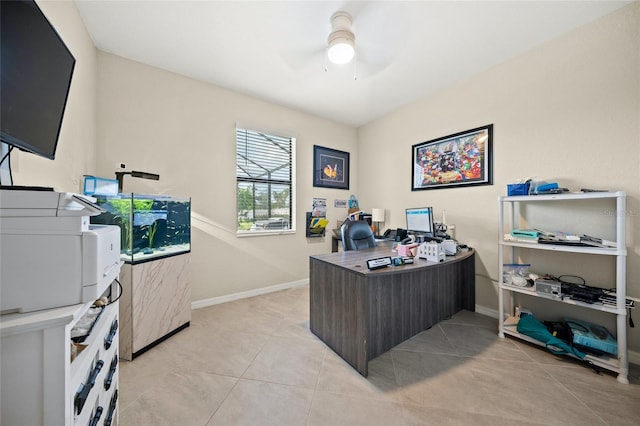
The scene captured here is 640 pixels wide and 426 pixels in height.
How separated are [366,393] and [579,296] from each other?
6.05 feet

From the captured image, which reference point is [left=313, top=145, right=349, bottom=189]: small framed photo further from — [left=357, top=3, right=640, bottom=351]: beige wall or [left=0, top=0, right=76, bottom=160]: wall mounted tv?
[left=0, top=0, right=76, bottom=160]: wall mounted tv

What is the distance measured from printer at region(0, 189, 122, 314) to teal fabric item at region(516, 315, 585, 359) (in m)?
2.98

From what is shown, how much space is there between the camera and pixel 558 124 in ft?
7.00

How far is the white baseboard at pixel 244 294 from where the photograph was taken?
2808 mm

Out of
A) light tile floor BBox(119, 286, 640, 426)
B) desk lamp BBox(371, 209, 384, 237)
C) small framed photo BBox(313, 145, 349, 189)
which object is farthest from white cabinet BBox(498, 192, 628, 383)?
small framed photo BBox(313, 145, 349, 189)

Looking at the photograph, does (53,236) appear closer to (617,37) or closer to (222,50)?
(222,50)

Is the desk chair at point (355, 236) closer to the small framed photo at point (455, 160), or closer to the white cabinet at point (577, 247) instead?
the small framed photo at point (455, 160)

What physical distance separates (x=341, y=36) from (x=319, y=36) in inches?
11.8

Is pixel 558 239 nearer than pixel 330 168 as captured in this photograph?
Yes

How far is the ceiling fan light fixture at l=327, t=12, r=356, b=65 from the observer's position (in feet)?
6.07

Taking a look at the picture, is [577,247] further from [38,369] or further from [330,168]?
[330,168]

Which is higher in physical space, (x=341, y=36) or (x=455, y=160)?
(x=341, y=36)

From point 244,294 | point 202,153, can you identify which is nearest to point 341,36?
point 202,153

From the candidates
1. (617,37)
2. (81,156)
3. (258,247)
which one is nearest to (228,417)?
(258,247)
